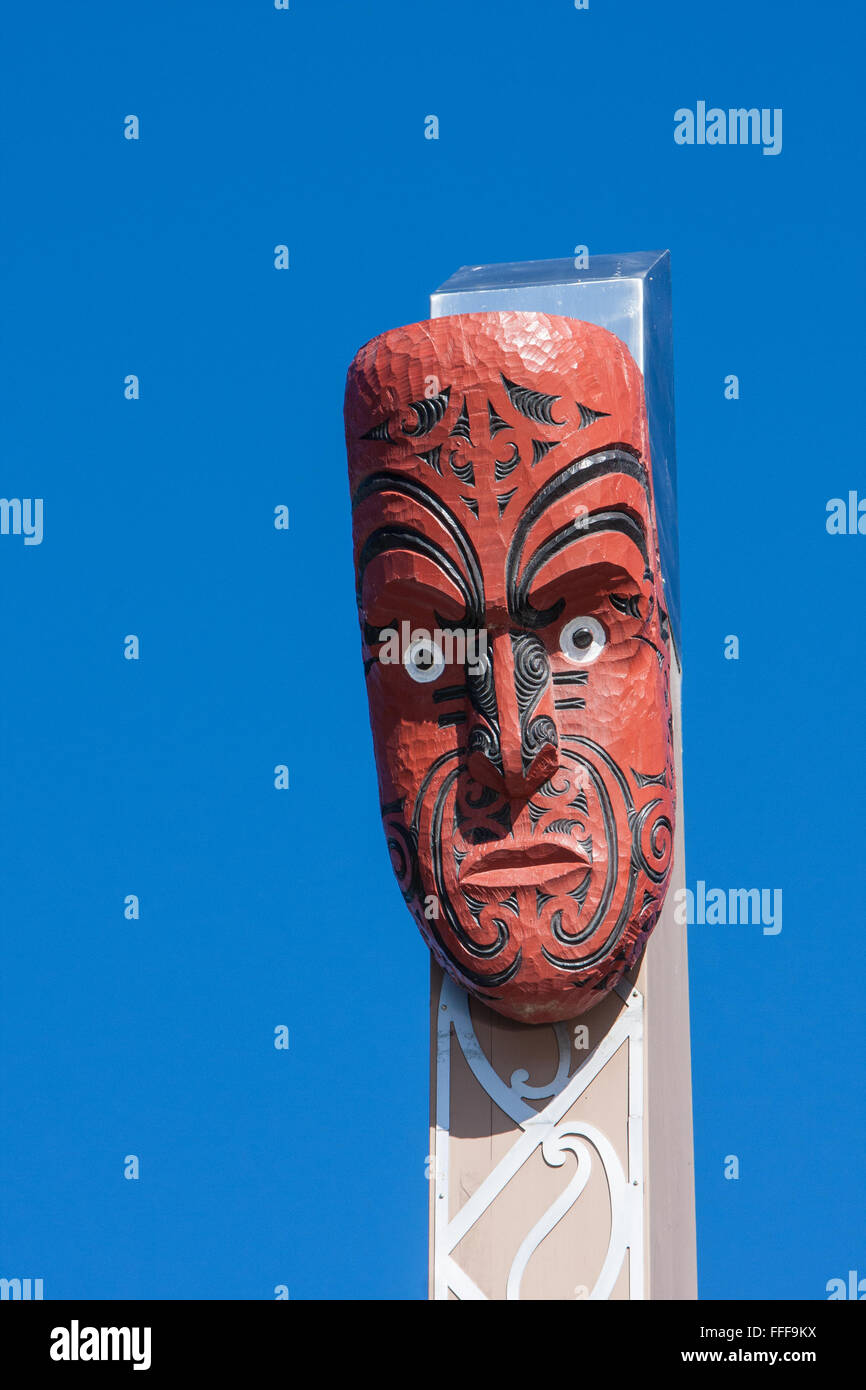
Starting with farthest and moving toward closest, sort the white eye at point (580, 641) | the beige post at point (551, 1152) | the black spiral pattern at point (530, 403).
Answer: the white eye at point (580, 641) → the beige post at point (551, 1152) → the black spiral pattern at point (530, 403)

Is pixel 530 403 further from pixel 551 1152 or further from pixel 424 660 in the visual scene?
pixel 551 1152

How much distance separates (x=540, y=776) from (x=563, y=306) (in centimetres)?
259

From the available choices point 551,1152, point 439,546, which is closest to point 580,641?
point 439,546

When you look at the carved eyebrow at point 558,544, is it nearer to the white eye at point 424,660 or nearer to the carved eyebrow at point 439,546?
the carved eyebrow at point 439,546

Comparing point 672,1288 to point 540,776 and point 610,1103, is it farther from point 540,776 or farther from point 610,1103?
point 540,776

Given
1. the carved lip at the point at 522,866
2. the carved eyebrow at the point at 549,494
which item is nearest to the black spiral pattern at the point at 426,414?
the carved eyebrow at the point at 549,494

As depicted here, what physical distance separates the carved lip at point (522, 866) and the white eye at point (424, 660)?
853 millimetres

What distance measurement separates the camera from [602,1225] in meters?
9.18

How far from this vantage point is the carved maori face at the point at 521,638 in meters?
9.08

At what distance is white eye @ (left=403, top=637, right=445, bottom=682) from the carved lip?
2.80 feet

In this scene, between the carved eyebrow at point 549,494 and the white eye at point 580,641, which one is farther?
the white eye at point 580,641

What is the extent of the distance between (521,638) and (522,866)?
996mm

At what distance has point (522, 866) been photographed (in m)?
9.16

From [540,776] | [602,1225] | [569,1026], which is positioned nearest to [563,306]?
[540,776]
